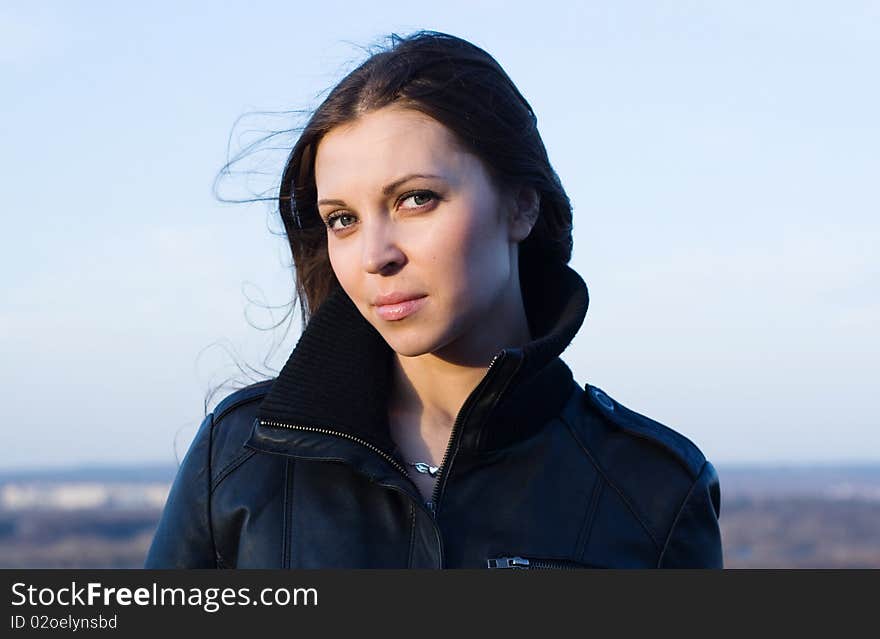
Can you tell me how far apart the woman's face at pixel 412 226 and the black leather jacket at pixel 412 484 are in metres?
0.22

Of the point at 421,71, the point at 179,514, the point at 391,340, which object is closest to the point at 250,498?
the point at 179,514

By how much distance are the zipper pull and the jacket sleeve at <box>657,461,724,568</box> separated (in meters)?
0.43

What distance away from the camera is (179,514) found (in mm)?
3830

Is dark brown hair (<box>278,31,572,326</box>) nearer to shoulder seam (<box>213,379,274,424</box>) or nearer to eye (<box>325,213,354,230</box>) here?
eye (<box>325,213,354,230</box>)

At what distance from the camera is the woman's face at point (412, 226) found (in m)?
3.66

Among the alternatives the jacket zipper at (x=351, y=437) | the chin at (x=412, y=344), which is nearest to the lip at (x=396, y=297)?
the chin at (x=412, y=344)

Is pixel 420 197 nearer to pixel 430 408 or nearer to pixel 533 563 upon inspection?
pixel 430 408

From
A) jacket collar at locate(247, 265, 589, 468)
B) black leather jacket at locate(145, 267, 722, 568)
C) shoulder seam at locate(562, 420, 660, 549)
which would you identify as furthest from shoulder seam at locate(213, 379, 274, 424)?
shoulder seam at locate(562, 420, 660, 549)

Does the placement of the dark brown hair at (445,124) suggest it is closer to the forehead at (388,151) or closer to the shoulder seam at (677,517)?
the forehead at (388,151)

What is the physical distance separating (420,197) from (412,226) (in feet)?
0.29

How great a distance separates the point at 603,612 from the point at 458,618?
0.40m

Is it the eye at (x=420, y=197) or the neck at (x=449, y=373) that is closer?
the eye at (x=420, y=197)

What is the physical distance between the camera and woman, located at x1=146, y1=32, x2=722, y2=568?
12.1 feet

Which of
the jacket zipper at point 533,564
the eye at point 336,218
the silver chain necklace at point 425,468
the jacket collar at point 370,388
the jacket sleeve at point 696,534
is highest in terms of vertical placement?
the eye at point 336,218
